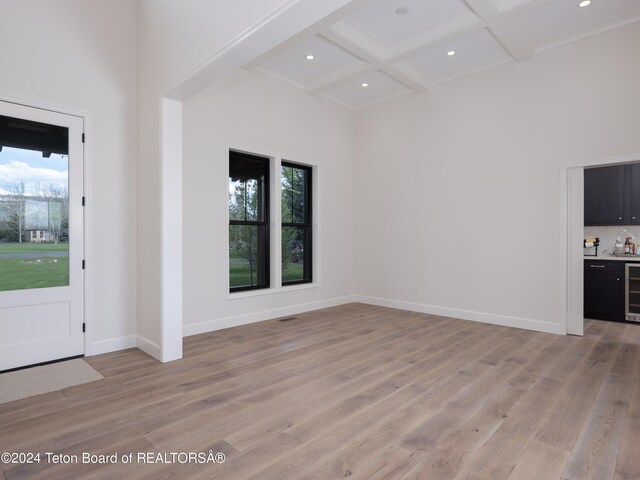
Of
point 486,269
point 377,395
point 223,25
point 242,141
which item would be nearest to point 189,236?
point 242,141

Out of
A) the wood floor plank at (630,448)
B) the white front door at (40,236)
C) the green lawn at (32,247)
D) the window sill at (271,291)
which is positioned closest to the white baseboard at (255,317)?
the window sill at (271,291)

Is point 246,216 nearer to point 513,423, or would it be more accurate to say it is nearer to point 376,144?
point 376,144

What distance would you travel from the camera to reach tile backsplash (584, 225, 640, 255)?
559 cm

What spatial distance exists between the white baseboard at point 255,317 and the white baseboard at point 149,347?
562mm

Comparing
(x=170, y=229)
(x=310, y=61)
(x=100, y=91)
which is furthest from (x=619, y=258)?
(x=100, y=91)

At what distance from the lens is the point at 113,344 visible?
378 cm

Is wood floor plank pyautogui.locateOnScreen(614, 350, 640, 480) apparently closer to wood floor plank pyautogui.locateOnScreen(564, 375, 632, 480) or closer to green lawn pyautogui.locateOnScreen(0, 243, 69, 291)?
wood floor plank pyautogui.locateOnScreen(564, 375, 632, 480)

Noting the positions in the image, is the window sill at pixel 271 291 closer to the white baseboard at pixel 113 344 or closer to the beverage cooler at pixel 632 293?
the white baseboard at pixel 113 344

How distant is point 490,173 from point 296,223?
2960mm

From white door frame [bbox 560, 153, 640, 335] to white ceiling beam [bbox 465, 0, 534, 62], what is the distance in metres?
1.50

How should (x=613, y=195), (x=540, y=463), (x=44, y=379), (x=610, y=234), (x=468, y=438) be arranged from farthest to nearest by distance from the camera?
(x=610, y=234) < (x=613, y=195) < (x=44, y=379) < (x=468, y=438) < (x=540, y=463)

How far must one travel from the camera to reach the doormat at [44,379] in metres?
2.79

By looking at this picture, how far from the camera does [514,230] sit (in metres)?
4.84

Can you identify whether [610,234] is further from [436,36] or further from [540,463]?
[540,463]
